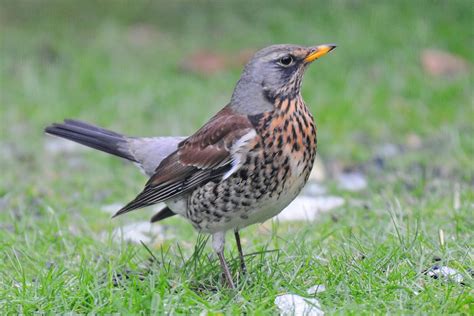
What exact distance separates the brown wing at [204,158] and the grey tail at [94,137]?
21.3 inches

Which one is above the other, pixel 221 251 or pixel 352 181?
pixel 221 251

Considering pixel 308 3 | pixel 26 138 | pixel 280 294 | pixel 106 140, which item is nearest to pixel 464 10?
pixel 308 3

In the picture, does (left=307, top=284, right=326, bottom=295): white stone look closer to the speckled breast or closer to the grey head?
the speckled breast

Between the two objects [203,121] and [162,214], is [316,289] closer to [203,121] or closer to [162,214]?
[162,214]

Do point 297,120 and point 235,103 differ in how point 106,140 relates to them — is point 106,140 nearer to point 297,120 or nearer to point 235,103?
point 235,103

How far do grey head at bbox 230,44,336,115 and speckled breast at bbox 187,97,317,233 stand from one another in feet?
0.33

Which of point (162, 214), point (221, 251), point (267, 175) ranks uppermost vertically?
point (267, 175)

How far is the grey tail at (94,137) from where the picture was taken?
6238mm

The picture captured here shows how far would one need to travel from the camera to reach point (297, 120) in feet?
16.9

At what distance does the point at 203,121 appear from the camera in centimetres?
944

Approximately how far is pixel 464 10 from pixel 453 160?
3.83 m

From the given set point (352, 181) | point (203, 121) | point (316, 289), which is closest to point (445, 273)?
point (316, 289)

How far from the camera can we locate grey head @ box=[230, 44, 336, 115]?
5320mm

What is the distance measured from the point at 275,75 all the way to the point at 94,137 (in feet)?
5.13
